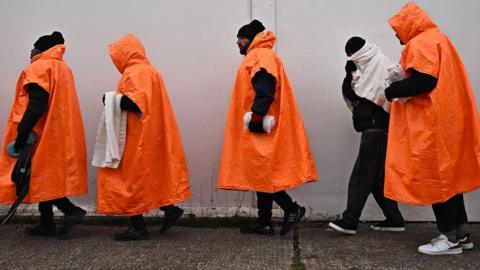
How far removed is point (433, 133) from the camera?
12.0 feet

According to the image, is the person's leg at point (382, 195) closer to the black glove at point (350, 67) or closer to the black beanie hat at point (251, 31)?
the black glove at point (350, 67)

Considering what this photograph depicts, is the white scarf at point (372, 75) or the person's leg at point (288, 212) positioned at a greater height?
the white scarf at point (372, 75)

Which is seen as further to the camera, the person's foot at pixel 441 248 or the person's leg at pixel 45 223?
the person's leg at pixel 45 223

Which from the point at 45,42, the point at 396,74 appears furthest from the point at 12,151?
the point at 396,74

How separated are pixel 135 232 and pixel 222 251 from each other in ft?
2.46

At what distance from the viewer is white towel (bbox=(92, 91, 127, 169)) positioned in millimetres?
4090

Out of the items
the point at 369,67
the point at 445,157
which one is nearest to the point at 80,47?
the point at 369,67

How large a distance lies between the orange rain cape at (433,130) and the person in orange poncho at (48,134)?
7.75ft

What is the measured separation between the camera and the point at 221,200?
5.05 meters

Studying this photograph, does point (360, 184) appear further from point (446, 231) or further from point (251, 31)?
point (251, 31)

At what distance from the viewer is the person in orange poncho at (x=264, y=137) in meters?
4.13

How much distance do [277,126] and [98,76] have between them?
185cm

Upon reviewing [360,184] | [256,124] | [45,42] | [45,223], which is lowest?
[45,223]

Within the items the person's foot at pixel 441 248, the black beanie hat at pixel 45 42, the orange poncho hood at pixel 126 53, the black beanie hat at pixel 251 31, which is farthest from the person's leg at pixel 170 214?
the person's foot at pixel 441 248
